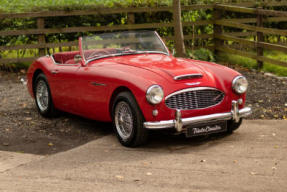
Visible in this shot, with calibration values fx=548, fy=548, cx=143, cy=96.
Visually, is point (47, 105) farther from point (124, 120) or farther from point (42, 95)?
point (124, 120)

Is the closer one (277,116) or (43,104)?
(277,116)

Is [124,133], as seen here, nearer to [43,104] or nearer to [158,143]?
[158,143]

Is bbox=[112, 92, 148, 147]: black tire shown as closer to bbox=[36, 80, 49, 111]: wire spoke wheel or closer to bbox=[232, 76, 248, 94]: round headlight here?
bbox=[232, 76, 248, 94]: round headlight

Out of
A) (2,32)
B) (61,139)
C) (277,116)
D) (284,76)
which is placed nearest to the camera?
(61,139)

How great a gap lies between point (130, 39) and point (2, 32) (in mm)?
5878

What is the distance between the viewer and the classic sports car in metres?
6.65

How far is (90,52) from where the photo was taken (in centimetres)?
810

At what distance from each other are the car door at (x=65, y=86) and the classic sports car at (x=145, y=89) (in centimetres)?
1

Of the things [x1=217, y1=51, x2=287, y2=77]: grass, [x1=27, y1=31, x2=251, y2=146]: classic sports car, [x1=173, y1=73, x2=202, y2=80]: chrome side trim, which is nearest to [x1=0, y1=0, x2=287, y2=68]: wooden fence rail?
[x1=217, y1=51, x2=287, y2=77]: grass

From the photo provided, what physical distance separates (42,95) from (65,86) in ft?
3.50

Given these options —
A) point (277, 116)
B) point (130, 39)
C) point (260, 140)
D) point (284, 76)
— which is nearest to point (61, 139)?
point (130, 39)

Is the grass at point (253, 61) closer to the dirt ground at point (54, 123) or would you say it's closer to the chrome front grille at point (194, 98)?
the dirt ground at point (54, 123)

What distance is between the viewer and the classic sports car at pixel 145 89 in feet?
21.8

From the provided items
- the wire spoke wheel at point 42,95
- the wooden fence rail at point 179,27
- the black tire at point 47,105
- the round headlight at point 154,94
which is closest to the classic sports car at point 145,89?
the round headlight at point 154,94
